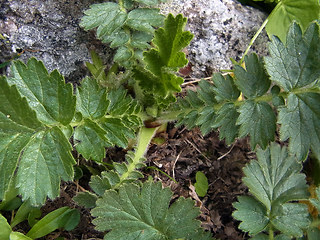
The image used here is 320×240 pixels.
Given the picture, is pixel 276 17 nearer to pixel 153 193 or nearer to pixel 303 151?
pixel 303 151

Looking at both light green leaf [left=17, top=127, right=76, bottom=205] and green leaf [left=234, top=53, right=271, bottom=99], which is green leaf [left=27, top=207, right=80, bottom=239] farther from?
green leaf [left=234, top=53, right=271, bottom=99]

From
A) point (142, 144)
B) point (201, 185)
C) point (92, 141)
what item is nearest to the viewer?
point (92, 141)

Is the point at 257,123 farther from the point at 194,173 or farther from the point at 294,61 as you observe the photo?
the point at 194,173

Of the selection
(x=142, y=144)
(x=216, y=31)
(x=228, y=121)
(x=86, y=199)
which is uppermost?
(x=216, y=31)

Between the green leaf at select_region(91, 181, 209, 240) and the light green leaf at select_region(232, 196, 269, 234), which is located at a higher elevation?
the green leaf at select_region(91, 181, 209, 240)

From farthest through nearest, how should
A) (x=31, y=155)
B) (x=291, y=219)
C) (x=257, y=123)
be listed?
(x=291, y=219) < (x=257, y=123) < (x=31, y=155)

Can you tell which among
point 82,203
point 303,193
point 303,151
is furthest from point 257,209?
point 82,203

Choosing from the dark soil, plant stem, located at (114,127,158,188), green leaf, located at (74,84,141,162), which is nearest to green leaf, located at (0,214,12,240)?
the dark soil

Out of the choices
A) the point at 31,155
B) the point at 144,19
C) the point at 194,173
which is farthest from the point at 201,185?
the point at 31,155
